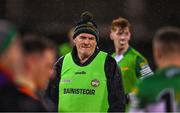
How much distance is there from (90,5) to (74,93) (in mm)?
4465

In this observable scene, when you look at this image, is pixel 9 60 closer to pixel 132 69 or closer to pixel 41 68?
pixel 41 68

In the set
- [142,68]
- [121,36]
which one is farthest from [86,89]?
[121,36]

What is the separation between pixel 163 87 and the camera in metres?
5.31

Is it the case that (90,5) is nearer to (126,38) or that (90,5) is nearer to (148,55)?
(148,55)

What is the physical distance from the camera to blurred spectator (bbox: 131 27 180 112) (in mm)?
5305

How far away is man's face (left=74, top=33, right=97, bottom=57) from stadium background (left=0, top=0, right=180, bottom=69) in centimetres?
406

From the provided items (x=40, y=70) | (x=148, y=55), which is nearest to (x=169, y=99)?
(x=40, y=70)

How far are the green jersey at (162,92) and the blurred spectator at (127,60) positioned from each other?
2897 mm

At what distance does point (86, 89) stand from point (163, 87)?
2186 mm

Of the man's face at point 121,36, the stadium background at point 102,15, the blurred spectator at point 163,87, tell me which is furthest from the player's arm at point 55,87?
the stadium background at point 102,15

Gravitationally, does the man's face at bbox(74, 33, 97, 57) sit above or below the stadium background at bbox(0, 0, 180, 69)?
below

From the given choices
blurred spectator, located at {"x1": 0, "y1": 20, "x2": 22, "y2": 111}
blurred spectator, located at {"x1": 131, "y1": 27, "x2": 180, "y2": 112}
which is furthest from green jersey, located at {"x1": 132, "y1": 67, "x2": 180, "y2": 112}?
blurred spectator, located at {"x1": 0, "y1": 20, "x2": 22, "y2": 111}

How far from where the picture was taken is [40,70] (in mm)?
5078

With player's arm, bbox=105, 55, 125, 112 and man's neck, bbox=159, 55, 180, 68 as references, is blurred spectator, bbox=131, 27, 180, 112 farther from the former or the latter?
player's arm, bbox=105, 55, 125, 112
